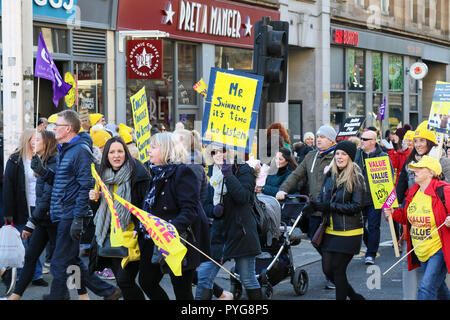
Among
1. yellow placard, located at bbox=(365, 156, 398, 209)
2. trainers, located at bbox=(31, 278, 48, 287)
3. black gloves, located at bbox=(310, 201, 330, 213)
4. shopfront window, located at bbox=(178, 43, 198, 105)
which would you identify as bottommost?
trainers, located at bbox=(31, 278, 48, 287)

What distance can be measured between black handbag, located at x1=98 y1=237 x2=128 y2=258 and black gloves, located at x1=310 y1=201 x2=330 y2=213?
1.91 m

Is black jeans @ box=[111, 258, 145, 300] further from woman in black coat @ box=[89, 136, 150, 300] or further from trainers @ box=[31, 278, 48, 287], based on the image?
trainers @ box=[31, 278, 48, 287]

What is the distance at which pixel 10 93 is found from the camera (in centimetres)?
1028

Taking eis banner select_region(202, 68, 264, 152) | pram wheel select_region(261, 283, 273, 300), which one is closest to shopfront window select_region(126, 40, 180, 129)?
eis banner select_region(202, 68, 264, 152)

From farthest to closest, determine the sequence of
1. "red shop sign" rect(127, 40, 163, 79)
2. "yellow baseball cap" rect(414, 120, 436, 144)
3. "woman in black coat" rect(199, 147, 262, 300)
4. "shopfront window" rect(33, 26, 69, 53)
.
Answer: "red shop sign" rect(127, 40, 163, 79), "shopfront window" rect(33, 26, 69, 53), "yellow baseball cap" rect(414, 120, 436, 144), "woman in black coat" rect(199, 147, 262, 300)

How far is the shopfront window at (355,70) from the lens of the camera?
29.5m

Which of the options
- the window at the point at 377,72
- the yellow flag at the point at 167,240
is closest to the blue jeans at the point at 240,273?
the yellow flag at the point at 167,240

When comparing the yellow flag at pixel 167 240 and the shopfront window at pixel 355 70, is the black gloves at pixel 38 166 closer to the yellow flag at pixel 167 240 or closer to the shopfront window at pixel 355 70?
the yellow flag at pixel 167 240

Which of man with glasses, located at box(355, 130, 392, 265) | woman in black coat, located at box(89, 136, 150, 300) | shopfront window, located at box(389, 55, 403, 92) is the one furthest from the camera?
shopfront window, located at box(389, 55, 403, 92)

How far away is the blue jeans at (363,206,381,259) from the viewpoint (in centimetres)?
1062

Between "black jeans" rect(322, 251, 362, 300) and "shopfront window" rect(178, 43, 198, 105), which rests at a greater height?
"shopfront window" rect(178, 43, 198, 105)

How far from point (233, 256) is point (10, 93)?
4.59 meters
